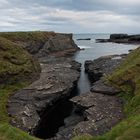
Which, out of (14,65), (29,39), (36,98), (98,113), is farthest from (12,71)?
(29,39)

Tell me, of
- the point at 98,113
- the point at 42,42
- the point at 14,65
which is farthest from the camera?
the point at 42,42

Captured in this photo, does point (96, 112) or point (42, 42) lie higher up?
point (42, 42)

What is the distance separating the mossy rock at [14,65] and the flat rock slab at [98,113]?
18.7 meters

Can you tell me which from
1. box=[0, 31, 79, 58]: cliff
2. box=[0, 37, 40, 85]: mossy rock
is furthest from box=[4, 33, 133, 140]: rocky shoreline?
box=[0, 31, 79, 58]: cliff

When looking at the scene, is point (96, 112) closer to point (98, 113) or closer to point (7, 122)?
point (98, 113)

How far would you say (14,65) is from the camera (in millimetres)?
80000

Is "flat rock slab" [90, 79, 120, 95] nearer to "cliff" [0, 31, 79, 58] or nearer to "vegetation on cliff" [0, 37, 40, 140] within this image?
"vegetation on cliff" [0, 37, 40, 140]

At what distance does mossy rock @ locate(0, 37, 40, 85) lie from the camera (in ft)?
243

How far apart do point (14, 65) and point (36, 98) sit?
1743cm

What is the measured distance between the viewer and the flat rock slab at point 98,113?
1908 inches

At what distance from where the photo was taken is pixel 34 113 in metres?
58.8

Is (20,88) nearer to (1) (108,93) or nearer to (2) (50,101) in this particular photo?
(2) (50,101)

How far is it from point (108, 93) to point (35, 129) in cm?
1859

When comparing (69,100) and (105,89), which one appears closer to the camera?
(69,100)
